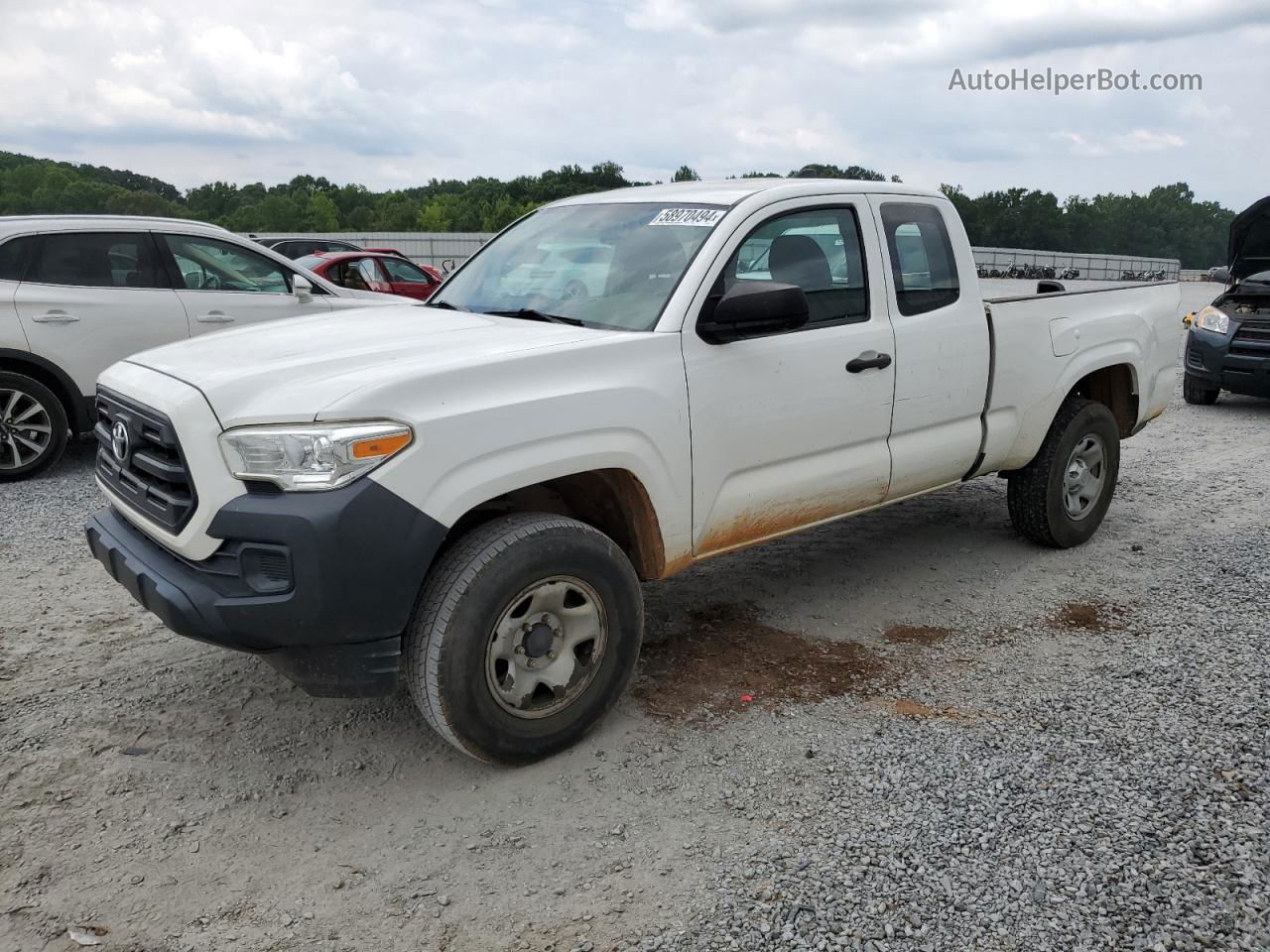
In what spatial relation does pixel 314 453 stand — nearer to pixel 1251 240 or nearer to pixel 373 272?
pixel 373 272

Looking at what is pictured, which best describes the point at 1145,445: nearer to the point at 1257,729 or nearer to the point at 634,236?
the point at 1257,729

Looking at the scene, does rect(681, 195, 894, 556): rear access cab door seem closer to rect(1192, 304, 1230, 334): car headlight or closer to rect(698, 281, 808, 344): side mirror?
rect(698, 281, 808, 344): side mirror

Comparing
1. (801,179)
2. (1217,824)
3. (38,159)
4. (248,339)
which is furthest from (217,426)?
(38,159)

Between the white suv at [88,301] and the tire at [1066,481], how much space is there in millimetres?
5470

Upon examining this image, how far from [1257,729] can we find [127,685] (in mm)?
4295

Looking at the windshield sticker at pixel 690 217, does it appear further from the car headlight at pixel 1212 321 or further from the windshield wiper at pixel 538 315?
the car headlight at pixel 1212 321

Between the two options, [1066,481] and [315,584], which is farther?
[1066,481]

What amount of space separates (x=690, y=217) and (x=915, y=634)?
7.04 feet

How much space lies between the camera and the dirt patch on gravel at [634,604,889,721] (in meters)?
3.85

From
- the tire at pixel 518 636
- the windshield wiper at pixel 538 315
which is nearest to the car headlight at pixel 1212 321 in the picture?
the windshield wiper at pixel 538 315

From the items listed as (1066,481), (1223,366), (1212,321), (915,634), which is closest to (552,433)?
(915,634)

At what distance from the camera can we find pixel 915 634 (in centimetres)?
455

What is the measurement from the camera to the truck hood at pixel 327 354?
9.65ft

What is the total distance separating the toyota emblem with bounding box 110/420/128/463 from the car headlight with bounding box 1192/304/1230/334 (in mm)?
10777
